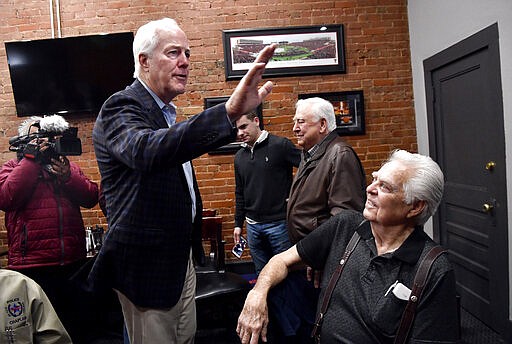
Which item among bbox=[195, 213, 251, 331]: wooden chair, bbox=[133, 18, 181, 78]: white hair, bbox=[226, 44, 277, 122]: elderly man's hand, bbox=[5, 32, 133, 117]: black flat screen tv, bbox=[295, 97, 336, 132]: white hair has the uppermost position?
bbox=[5, 32, 133, 117]: black flat screen tv

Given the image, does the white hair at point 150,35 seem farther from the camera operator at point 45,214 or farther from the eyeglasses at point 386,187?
the camera operator at point 45,214

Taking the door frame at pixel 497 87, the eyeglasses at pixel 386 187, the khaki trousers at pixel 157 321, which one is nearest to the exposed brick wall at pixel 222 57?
the door frame at pixel 497 87

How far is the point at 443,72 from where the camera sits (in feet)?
12.6

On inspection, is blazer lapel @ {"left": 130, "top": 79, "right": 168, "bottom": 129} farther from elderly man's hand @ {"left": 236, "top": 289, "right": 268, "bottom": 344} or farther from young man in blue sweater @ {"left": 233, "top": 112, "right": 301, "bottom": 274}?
young man in blue sweater @ {"left": 233, "top": 112, "right": 301, "bottom": 274}

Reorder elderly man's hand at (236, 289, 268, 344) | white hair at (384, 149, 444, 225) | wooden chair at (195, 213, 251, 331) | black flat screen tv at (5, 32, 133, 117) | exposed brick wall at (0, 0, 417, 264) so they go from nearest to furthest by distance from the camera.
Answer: elderly man's hand at (236, 289, 268, 344), white hair at (384, 149, 444, 225), wooden chair at (195, 213, 251, 331), black flat screen tv at (5, 32, 133, 117), exposed brick wall at (0, 0, 417, 264)

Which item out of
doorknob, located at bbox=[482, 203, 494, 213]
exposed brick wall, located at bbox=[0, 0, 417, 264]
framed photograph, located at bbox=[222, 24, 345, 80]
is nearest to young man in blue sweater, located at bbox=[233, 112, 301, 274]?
exposed brick wall, located at bbox=[0, 0, 417, 264]

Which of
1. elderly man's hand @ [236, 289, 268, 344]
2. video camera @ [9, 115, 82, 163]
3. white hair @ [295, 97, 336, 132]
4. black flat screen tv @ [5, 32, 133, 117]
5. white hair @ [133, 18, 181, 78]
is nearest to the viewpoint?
white hair @ [133, 18, 181, 78]

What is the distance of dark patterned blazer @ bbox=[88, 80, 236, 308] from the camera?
4.09 ft

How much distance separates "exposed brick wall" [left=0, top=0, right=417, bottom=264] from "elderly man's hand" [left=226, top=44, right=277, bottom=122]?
3537 mm

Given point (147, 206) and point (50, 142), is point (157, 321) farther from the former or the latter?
point (50, 142)

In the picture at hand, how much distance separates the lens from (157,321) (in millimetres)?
1421

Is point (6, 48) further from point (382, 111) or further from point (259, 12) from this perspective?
point (382, 111)

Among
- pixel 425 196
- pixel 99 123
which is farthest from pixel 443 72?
pixel 99 123

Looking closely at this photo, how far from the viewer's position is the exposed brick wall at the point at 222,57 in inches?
176
